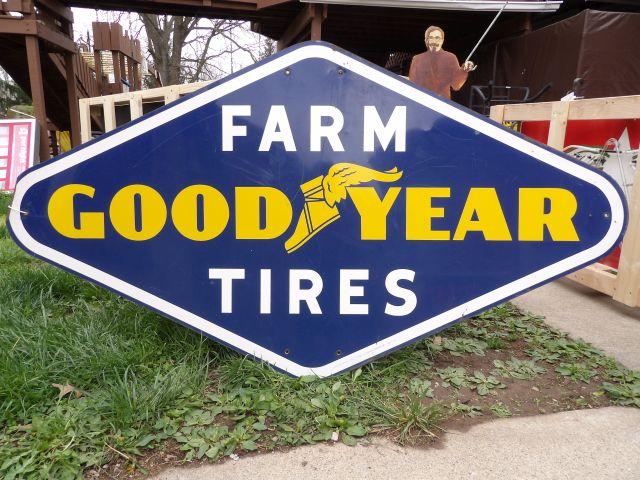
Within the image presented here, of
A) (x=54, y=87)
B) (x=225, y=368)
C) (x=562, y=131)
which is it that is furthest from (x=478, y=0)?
(x=54, y=87)

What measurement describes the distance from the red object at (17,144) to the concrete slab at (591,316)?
7.97 meters

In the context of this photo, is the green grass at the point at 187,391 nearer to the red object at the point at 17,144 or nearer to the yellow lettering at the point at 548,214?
the yellow lettering at the point at 548,214

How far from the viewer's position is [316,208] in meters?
2.04

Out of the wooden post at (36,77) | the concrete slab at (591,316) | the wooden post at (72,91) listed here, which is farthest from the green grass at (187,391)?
the wooden post at (72,91)

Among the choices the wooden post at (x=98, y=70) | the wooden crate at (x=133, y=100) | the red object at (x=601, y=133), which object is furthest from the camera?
the wooden post at (x=98, y=70)

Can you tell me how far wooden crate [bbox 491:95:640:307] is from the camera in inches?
122

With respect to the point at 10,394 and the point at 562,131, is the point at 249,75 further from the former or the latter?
the point at 562,131

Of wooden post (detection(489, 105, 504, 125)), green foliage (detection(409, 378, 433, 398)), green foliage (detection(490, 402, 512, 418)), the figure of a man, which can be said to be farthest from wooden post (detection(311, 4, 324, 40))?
green foliage (detection(490, 402, 512, 418))

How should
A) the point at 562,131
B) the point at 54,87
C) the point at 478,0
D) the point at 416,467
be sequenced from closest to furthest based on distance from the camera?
the point at 416,467
the point at 562,131
the point at 478,0
the point at 54,87

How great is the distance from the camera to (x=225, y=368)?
219 cm

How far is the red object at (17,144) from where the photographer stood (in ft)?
26.6

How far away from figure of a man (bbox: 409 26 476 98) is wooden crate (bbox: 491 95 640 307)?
0.70 m

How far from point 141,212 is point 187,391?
76cm

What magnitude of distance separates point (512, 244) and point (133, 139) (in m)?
1.60
